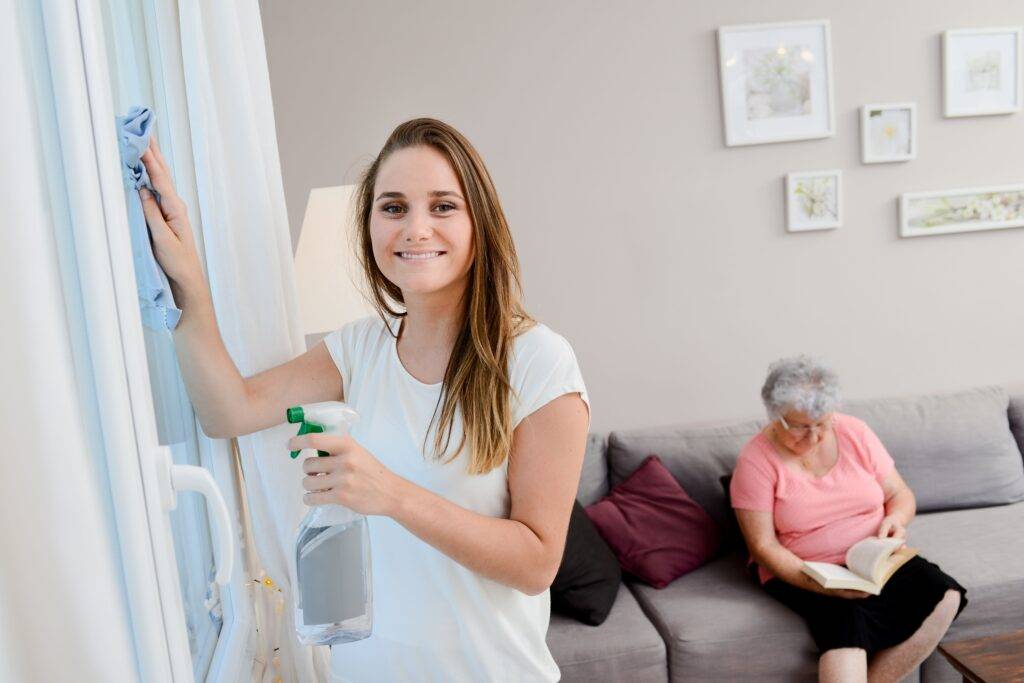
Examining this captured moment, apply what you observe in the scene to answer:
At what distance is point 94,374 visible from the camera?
0.66m

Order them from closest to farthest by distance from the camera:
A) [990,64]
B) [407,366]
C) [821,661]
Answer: [407,366] → [821,661] → [990,64]

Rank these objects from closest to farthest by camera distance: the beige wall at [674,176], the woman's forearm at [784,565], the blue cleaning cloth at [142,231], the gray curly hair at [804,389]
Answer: the blue cleaning cloth at [142,231]
the woman's forearm at [784,565]
the gray curly hair at [804,389]
the beige wall at [674,176]

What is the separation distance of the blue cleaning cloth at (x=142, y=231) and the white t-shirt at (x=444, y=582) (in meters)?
0.35

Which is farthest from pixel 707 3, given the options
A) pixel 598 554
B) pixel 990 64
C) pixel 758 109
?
pixel 598 554

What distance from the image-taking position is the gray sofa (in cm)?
224

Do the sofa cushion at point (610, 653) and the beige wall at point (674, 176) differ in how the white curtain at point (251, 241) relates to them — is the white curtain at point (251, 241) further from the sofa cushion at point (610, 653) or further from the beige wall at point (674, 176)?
the beige wall at point (674, 176)

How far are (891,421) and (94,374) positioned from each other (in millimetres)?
2856

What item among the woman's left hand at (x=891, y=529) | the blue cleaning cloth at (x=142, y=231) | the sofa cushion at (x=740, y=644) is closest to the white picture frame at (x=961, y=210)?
the woman's left hand at (x=891, y=529)

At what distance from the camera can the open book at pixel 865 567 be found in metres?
2.22

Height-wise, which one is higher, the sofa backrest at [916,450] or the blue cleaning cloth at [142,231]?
the blue cleaning cloth at [142,231]

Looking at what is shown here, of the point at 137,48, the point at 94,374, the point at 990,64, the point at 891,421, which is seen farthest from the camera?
the point at 990,64

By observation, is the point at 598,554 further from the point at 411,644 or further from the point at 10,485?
the point at 10,485

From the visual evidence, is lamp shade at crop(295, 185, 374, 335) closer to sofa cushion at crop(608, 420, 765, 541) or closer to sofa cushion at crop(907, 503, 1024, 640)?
sofa cushion at crop(608, 420, 765, 541)

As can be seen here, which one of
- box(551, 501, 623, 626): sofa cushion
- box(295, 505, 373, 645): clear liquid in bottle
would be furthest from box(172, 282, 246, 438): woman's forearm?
box(551, 501, 623, 626): sofa cushion
